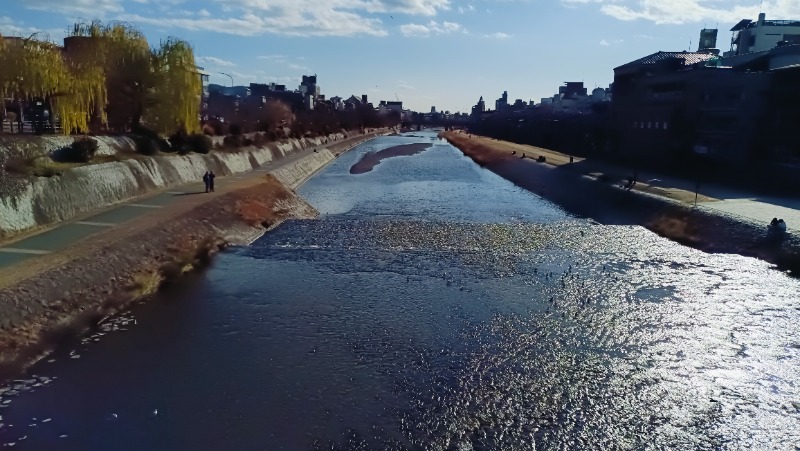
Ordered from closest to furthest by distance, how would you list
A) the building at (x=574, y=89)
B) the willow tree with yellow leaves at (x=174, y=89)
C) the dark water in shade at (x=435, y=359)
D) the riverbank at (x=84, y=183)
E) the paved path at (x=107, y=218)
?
the dark water in shade at (x=435, y=359) → the paved path at (x=107, y=218) → the riverbank at (x=84, y=183) → the willow tree with yellow leaves at (x=174, y=89) → the building at (x=574, y=89)

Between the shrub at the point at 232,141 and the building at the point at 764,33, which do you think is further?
the building at the point at 764,33

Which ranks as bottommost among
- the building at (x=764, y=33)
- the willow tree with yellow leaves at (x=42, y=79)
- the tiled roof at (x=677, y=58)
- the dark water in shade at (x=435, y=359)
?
the dark water in shade at (x=435, y=359)

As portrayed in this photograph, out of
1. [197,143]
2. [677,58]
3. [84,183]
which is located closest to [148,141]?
[197,143]

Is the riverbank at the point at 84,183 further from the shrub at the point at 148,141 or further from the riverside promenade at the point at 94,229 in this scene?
the shrub at the point at 148,141

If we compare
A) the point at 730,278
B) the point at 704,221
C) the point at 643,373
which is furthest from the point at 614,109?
the point at 643,373

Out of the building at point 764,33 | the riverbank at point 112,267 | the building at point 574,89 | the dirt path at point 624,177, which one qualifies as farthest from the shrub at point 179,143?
the building at point 574,89

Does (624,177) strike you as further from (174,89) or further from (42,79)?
(42,79)

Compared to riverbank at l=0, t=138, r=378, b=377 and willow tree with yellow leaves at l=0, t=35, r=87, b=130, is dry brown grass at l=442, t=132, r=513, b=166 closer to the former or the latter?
riverbank at l=0, t=138, r=378, b=377

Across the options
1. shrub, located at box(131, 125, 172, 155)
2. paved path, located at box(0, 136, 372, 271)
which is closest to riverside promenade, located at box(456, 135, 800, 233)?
paved path, located at box(0, 136, 372, 271)
